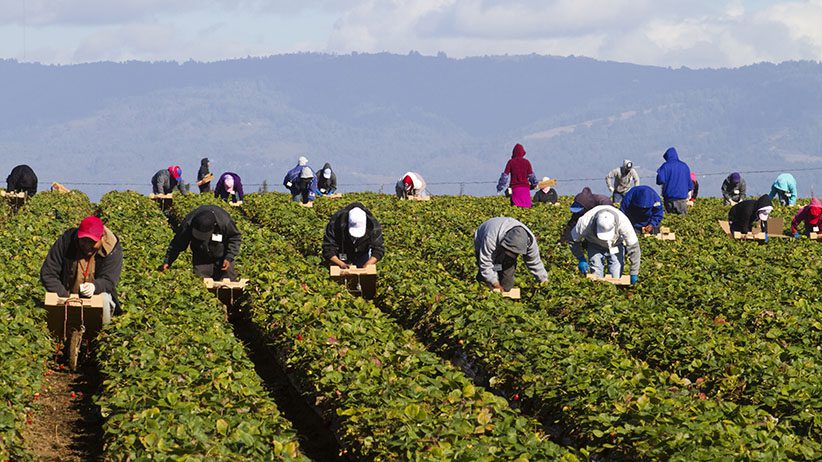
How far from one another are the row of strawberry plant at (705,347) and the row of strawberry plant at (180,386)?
4.28 meters

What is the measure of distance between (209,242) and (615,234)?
5.86 m

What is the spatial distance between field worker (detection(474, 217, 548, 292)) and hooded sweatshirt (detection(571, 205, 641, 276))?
1.64 metres

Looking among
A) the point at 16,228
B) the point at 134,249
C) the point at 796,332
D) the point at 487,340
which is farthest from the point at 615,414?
the point at 16,228

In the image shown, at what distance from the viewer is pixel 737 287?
18906 millimetres

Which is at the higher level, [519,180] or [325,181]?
[519,180]

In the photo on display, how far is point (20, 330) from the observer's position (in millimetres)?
13328

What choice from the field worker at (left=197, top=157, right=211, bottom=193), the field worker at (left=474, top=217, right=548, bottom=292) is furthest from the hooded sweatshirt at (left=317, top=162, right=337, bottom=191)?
the field worker at (left=474, top=217, right=548, bottom=292)

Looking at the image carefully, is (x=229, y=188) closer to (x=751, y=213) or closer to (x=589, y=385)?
(x=751, y=213)

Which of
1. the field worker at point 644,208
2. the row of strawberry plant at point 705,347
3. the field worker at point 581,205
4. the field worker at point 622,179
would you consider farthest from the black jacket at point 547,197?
the row of strawberry plant at point 705,347

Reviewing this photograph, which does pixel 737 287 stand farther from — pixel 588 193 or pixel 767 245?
pixel 767 245

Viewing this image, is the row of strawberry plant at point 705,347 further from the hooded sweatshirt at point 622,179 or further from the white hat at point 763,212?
the hooded sweatshirt at point 622,179

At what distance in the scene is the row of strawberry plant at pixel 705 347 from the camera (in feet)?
38.1

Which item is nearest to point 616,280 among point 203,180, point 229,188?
point 229,188

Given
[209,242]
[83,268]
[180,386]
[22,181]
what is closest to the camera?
[180,386]
